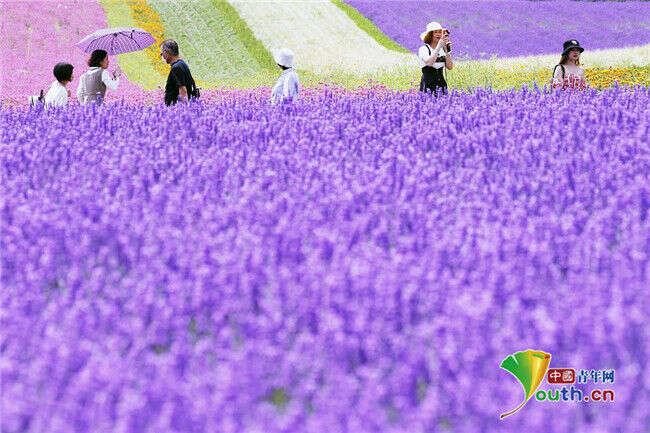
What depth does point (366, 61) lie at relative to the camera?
77.4ft

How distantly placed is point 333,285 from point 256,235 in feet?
2.28

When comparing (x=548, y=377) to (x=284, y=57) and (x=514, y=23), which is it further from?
(x=514, y=23)

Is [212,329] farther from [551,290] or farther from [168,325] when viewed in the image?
[551,290]

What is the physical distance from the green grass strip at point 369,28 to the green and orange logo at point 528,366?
28.7m

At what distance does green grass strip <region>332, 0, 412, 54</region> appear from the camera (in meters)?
30.8

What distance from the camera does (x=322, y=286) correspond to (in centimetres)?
230

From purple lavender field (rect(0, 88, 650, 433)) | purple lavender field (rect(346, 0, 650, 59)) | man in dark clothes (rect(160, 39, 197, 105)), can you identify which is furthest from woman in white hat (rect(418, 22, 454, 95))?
purple lavender field (rect(346, 0, 650, 59))

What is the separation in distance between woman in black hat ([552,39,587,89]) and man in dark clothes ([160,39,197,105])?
3960 mm

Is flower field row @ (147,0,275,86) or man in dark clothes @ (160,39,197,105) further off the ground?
flower field row @ (147,0,275,86)

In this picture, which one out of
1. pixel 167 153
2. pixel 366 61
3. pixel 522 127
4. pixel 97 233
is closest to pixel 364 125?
pixel 522 127

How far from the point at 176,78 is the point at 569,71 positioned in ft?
14.5

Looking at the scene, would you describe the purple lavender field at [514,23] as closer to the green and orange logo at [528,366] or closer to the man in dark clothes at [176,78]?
the man in dark clothes at [176,78]

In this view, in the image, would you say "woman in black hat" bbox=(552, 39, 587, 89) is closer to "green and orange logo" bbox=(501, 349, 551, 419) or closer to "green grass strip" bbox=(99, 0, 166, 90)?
"green and orange logo" bbox=(501, 349, 551, 419)

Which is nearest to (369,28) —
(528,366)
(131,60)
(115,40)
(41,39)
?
(131,60)
